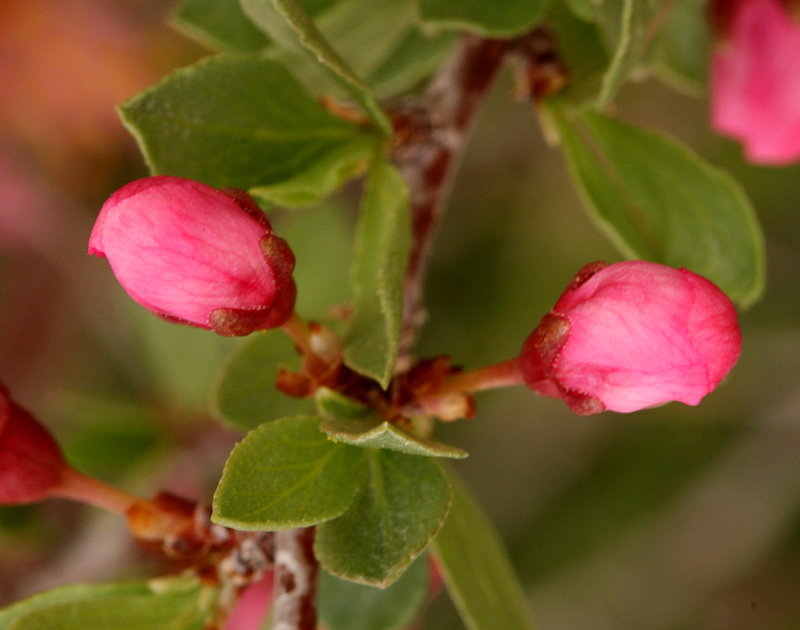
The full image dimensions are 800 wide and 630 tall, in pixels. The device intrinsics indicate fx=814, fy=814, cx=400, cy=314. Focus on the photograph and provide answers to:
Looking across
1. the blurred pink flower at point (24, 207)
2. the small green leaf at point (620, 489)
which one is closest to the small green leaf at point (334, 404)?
the small green leaf at point (620, 489)

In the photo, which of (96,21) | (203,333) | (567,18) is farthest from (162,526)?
(96,21)

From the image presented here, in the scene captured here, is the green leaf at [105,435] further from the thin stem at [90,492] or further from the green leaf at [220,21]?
the green leaf at [220,21]

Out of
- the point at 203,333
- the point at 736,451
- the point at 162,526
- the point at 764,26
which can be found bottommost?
the point at 736,451

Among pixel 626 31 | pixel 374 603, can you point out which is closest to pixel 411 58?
pixel 626 31

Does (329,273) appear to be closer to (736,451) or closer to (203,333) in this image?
(203,333)

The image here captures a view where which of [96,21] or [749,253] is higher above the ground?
[96,21]
